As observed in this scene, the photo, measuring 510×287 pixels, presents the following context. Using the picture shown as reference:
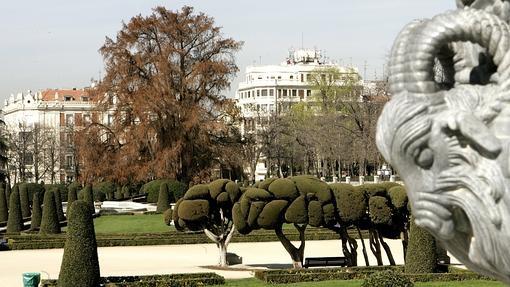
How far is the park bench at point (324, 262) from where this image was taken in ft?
61.0

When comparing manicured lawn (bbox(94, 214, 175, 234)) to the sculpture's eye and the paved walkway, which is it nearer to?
the paved walkway

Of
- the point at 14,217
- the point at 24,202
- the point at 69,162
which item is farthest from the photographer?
the point at 69,162

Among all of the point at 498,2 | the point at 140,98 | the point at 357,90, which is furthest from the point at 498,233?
the point at 357,90

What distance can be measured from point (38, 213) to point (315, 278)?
1884 centimetres

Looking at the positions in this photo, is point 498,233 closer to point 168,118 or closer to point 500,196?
point 500,196

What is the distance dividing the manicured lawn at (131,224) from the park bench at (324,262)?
13.0 m

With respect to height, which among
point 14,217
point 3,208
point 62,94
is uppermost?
point 62,94

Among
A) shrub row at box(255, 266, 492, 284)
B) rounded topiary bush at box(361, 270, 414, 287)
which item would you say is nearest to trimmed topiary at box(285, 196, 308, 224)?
shrub row at box(255, 266, 492, 284)

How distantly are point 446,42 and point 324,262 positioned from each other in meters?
15.8

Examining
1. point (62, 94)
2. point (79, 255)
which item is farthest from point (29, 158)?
point (79, 255)

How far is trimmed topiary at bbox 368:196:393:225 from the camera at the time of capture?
17406 mm

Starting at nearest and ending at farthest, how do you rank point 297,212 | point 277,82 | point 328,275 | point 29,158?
point 328,275, point 297,212, point 29,158, point 277,82

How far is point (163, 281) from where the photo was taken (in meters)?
15.8

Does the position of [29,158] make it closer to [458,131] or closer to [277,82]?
[277,82]
